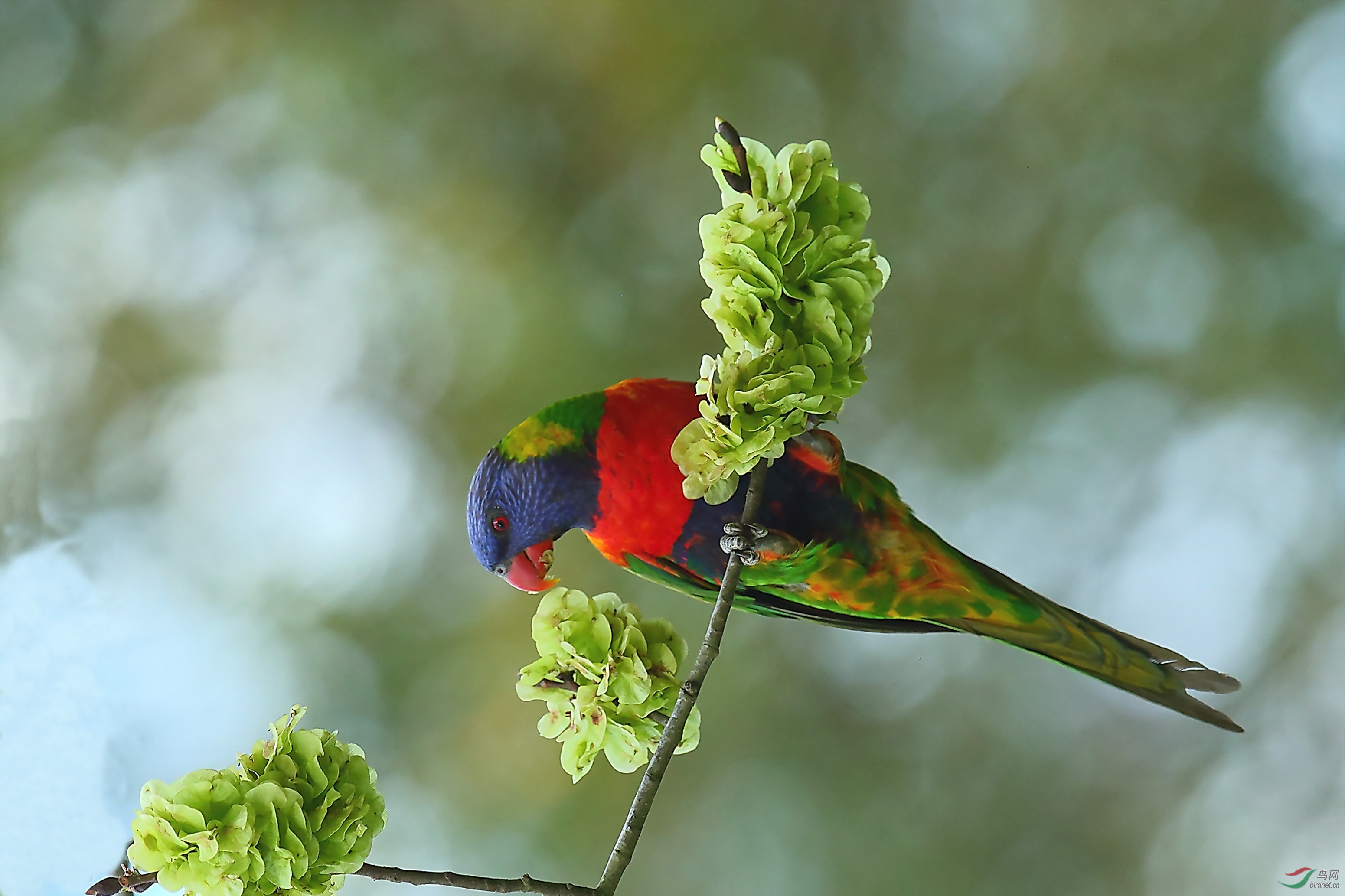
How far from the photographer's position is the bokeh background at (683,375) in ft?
7.29

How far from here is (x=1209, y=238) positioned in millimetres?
2303

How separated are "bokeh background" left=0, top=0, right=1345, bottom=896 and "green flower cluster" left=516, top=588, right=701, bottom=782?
101cm

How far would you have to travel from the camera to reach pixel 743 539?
1.42 m

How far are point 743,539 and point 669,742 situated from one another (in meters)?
0.36

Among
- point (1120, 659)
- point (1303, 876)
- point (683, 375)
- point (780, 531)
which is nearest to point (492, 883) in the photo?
point (780, 531)

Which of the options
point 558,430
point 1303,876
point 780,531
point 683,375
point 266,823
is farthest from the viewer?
point 683,375

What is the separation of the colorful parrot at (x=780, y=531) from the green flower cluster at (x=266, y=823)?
52cm

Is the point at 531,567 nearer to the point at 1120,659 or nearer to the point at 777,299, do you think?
the point at 777,299

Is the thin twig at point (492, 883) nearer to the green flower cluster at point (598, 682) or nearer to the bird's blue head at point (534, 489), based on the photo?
the green flower cluster at point (598, 682)

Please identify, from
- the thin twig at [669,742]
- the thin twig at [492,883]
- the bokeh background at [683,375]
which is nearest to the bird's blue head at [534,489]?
the thin twig at [669,742]

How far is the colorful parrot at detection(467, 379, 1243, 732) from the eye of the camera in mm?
1608

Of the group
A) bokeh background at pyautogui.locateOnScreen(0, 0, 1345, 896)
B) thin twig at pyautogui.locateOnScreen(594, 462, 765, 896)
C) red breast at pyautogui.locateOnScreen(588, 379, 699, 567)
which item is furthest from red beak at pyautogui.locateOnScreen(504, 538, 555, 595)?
bokeh background at pyautogui.locateOnScreen(0, 0, 1345, 896)

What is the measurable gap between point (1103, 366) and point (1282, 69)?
86 cm

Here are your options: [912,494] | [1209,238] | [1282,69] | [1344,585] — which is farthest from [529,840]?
[1282,69]
